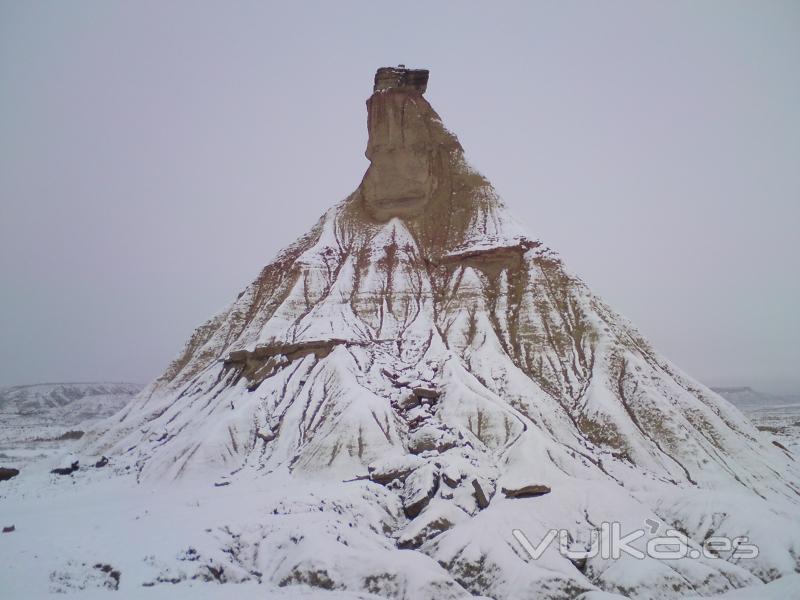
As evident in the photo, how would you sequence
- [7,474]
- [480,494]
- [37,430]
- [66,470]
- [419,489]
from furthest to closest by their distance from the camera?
1. [37,430]
2. [66,470]
3. [7,474]
4. [419,489]
5. [480,494]

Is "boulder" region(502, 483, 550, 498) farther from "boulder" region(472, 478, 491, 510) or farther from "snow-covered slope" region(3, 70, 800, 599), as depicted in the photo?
"boulder" region(472, 478, 491, 510)

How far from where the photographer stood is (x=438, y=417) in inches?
2036

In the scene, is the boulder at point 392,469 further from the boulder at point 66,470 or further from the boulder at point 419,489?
the boulder at point 66,470

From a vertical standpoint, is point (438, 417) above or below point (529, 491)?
above

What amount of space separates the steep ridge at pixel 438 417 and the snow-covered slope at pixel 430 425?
0.71ft

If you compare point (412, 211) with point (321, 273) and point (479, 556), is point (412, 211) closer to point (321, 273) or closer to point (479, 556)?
point (321, 273)

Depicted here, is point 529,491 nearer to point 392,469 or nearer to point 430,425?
point 392,469

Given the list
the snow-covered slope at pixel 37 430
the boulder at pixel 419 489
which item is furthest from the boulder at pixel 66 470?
the boulder at pixel 419 489

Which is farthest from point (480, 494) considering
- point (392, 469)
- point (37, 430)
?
point (37, 430)

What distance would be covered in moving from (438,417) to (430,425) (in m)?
2.09

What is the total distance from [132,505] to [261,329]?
29176 millimetres

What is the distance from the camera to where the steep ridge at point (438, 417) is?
35000 mm

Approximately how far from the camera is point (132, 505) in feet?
140

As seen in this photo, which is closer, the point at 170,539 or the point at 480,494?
the point at 170,539
